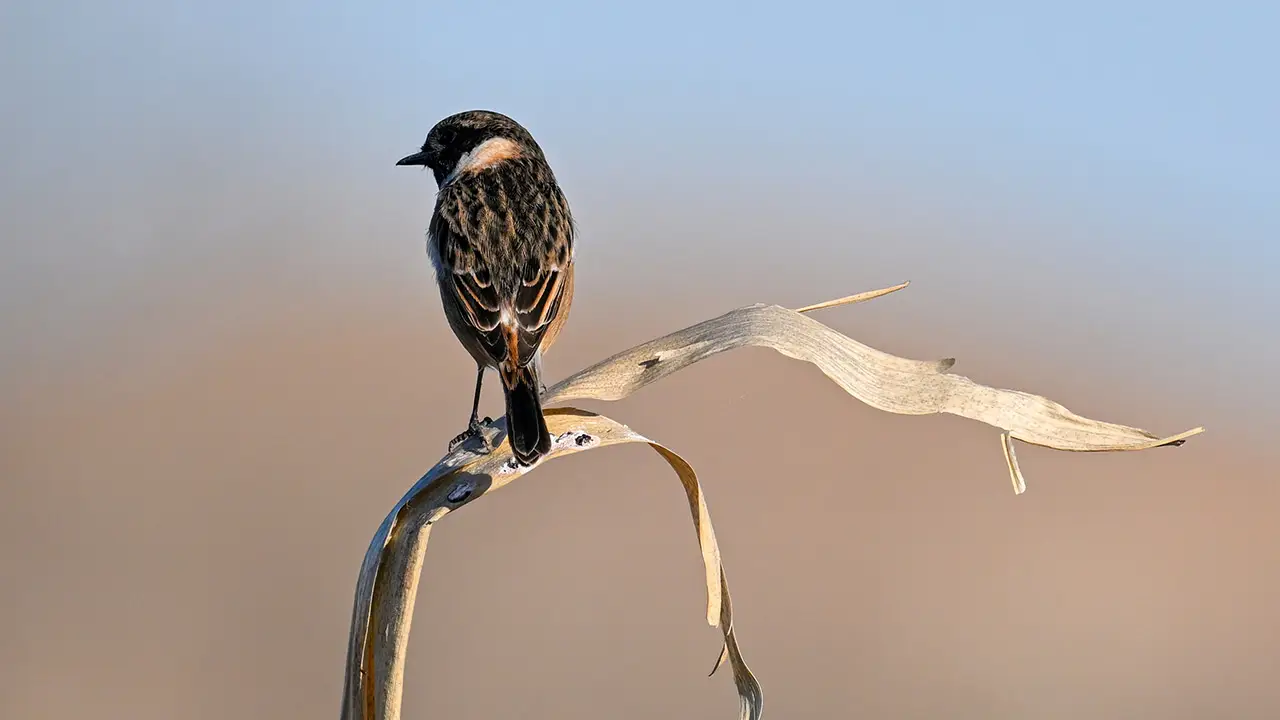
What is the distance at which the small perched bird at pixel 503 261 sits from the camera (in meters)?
3.73

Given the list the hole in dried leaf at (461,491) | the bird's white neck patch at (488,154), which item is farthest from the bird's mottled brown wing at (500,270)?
the hole in dried leaf at (461,491)

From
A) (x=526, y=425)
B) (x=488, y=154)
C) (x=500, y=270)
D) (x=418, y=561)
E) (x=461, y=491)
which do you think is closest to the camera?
(x=418, y=561)

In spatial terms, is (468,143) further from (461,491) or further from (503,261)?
(461,491)

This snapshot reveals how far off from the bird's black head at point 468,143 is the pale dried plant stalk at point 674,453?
→ 6.81ft

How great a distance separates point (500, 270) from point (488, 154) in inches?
37.3

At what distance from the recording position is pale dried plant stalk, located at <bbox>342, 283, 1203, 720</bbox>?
2.08 m

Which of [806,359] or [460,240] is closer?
[806,359]

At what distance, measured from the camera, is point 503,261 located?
12.7 feet

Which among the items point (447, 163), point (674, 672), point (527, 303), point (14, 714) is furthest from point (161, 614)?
point (527, 303)

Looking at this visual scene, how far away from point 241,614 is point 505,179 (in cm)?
520

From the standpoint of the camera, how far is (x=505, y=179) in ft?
14.2

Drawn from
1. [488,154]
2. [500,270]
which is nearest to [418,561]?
[500,270]

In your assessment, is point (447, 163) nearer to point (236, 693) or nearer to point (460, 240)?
point (460, 240)

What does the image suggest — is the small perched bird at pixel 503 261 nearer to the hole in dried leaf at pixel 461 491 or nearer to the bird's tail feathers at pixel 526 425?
the bird's tail feathers at pixel 526 425
